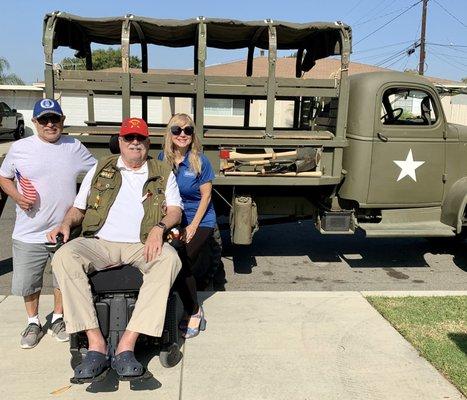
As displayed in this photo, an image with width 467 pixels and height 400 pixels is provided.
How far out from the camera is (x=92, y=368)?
9.15 ft

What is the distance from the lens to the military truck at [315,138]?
493cm

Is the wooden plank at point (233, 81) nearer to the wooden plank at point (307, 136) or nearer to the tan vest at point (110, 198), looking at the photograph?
the wooden plank at point (307, 136)

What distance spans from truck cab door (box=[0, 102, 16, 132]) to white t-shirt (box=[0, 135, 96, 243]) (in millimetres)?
20112

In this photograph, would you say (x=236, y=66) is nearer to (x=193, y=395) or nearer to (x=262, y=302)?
(x=262, y=302)

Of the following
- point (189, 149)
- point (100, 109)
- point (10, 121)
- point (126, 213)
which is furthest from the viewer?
point (10, 121)

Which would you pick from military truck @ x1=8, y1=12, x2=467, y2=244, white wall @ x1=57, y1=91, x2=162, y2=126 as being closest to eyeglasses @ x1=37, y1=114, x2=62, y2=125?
military truck @ x1=8, y1=12, x2=467, y2=244

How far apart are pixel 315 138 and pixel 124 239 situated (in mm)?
2539

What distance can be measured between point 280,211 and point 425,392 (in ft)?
9.56

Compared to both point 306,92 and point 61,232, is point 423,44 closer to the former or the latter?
point 306,92

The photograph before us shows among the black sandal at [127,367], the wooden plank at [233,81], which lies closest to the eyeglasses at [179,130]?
the wooden plank at [233,81]

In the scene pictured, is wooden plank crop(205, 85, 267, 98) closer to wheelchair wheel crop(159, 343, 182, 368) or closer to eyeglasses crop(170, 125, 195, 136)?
eyeglasses crop(170, 125, 195, 136)

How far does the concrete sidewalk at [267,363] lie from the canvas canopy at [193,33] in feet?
9.26

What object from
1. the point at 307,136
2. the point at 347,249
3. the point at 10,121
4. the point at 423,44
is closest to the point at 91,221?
the point at 307,136

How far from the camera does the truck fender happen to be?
5.45 m
